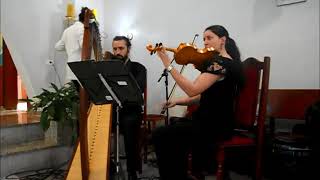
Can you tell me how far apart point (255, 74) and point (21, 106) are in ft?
11.1

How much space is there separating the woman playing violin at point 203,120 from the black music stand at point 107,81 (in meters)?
0.22

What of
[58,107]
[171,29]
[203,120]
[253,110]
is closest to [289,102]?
[253,110]

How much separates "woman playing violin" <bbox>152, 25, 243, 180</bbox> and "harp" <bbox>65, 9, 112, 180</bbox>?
33 cm

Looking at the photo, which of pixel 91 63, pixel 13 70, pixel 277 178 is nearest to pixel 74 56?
pixel 13 70

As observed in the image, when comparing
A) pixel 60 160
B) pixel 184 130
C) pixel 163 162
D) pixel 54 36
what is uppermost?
pixel 54 36

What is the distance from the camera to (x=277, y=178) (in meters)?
2.18

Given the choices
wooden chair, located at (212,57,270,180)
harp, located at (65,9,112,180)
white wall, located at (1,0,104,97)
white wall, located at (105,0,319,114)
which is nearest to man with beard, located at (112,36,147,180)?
harp, located at (65,9,112,180)

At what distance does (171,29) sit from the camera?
3.43 m

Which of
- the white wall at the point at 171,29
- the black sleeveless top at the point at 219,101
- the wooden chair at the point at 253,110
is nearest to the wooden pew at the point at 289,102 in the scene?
the white wall at the point at 171,29

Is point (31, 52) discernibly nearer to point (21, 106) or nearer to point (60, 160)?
point (21, 106)

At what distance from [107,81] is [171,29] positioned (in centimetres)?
203

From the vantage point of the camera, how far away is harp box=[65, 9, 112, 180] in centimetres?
153

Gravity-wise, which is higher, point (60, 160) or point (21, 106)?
point (21, 106)

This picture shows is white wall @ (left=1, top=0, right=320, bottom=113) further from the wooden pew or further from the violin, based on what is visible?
the violin
